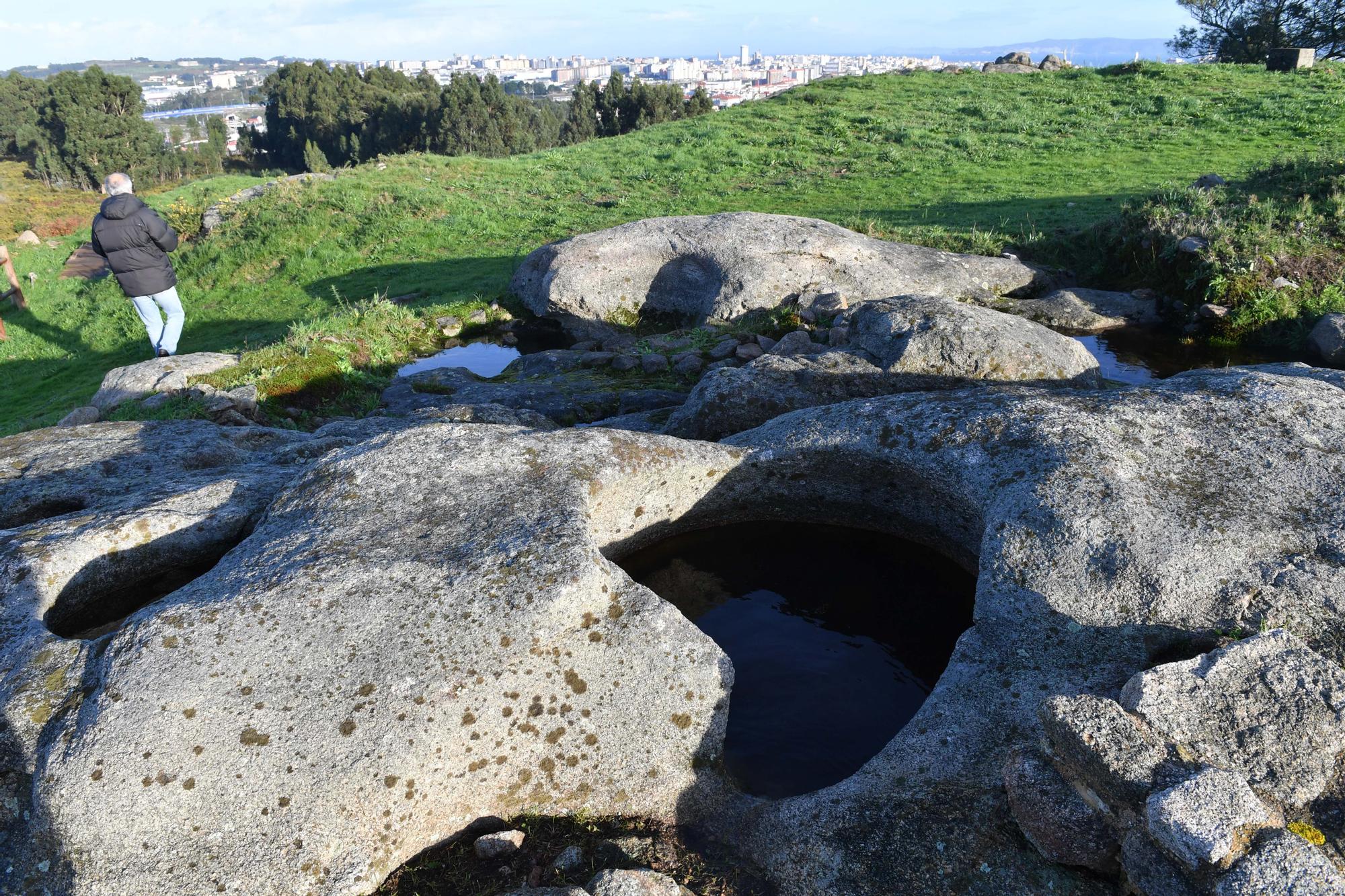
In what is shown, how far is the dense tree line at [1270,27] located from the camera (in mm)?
71812

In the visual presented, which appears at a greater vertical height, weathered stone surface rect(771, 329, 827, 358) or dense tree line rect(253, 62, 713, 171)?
dense tree line rect(253, 62, 713, 171)

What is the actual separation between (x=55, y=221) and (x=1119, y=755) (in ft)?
277

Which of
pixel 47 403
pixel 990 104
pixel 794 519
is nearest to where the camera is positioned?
pixel 794 519

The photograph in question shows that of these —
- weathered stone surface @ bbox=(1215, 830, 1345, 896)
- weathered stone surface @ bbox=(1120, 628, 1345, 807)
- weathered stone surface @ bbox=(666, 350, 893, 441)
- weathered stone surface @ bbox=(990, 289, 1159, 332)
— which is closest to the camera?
weathered stone surface @ bbox=(1215, 830, 1345, 896)

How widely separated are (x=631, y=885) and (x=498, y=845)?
4.22ft

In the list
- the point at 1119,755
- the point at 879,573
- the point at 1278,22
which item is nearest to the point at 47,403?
the point at 879,573

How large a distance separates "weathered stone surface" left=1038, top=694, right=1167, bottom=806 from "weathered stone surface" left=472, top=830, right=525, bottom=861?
3994mm

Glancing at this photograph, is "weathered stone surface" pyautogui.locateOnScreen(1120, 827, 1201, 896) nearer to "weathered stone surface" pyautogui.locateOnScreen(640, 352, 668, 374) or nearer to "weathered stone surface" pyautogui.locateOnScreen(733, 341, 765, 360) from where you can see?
"weathered stone surface" pyautogui.locateOnScreen(733, 341, 765, 360)

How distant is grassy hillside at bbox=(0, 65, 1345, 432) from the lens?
25.0m

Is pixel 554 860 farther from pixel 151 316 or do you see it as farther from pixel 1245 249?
pixel 1245 249

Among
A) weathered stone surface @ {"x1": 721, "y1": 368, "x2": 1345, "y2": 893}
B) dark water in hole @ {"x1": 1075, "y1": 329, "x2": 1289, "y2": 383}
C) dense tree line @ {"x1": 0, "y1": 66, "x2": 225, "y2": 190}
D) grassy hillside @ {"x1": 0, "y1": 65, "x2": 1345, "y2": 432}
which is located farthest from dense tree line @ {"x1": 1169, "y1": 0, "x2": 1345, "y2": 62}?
dense tree line @ {"x1": 0, "y1": 66, "x2": 225, "y2": 190}

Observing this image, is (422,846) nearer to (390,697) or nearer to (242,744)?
(390,697)

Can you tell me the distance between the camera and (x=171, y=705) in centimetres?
642

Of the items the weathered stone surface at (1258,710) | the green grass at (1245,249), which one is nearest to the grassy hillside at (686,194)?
the green grass at (1245,249)
